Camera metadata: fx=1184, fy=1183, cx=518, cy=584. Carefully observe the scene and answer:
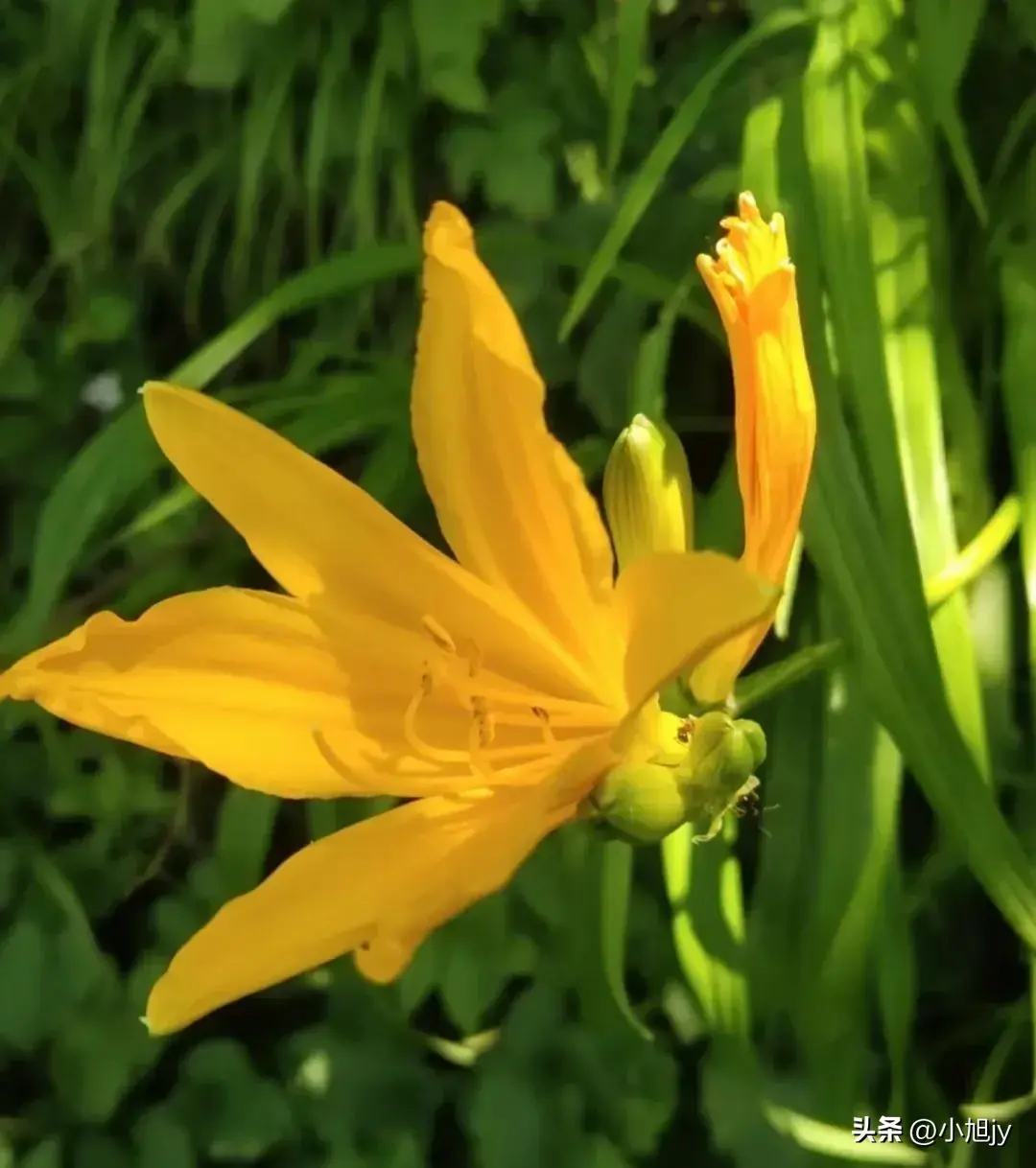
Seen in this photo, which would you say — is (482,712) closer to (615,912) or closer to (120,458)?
(615,912)

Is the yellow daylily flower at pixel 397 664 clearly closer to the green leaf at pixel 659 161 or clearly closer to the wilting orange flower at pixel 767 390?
the wilting orange flower at pixel 767 390

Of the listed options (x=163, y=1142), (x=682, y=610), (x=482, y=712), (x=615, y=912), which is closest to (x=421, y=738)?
(x=482, y=712)

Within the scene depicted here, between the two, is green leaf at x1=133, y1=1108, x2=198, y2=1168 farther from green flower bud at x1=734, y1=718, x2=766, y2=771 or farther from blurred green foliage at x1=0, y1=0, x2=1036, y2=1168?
green flower bud at x1=734, y1=718, x2=766, y2=771

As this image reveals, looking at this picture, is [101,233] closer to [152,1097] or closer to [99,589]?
[99,589]

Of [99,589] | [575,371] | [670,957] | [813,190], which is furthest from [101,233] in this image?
[670,957]

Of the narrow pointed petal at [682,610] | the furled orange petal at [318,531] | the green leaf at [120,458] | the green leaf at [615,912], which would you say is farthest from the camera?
the green leaf at [120,458]

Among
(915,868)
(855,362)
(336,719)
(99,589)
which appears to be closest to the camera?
(336,719)

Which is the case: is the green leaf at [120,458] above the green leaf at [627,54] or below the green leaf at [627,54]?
below

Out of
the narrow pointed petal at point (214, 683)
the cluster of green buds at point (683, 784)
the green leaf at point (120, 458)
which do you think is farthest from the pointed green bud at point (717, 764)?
the green leaf at point (120, 458)
